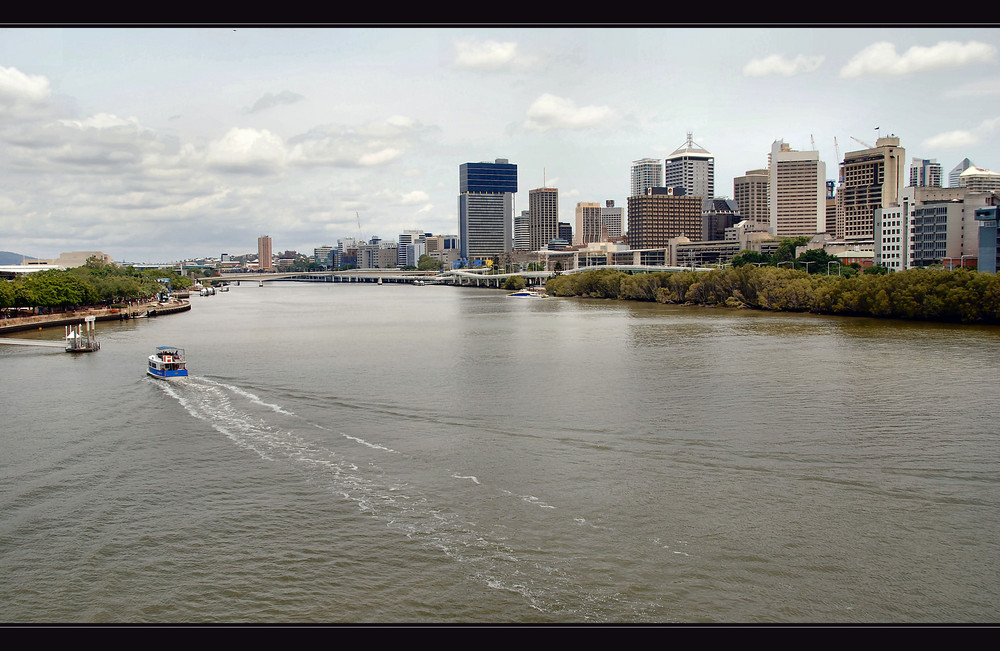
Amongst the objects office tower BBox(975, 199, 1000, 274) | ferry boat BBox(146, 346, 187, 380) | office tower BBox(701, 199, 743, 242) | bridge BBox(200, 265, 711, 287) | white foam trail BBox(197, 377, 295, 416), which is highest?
office tower BBox(701, 199, 743, 242)

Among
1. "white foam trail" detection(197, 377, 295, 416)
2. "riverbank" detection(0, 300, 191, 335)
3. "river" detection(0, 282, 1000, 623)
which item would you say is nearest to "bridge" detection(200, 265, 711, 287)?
"riverbank" detection(0, 300, 191, 335)

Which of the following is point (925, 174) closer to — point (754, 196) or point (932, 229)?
point (754, 196)

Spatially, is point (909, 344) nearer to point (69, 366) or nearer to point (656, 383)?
point (656, 383)

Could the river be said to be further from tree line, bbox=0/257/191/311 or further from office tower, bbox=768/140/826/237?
office tower, bbox=768/140/826/237

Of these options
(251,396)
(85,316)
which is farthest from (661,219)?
(251,396)

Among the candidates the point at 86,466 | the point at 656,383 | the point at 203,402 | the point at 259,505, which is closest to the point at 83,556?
the point at 259,505
